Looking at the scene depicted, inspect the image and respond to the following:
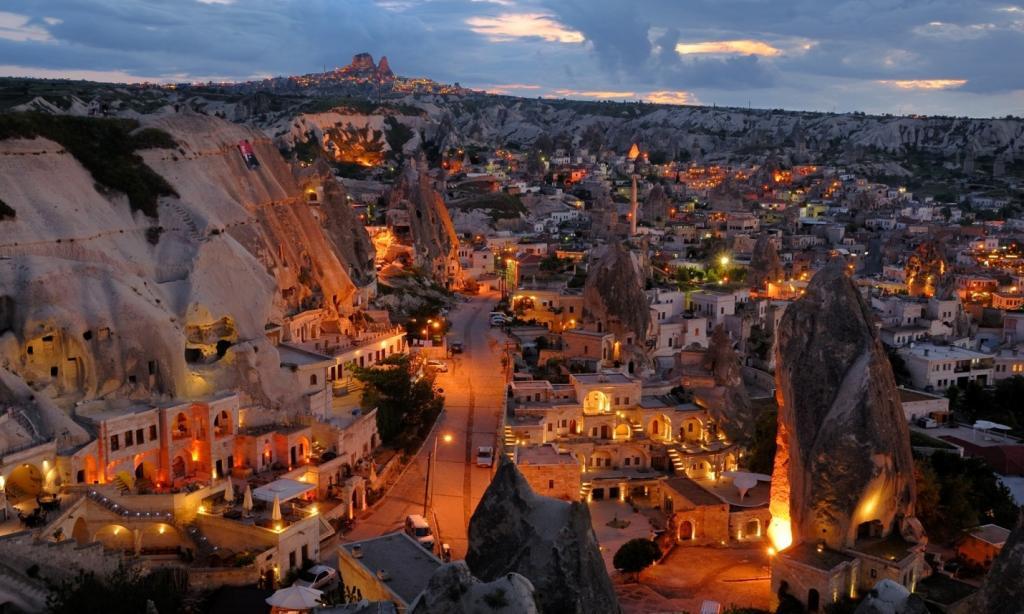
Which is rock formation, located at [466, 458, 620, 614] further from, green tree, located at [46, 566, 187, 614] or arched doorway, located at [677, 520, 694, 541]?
arched doorway, located at [677, 520, 694, 541]

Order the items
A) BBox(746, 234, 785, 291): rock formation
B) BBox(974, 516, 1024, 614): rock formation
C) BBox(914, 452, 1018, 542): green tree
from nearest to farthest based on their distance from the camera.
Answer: BBox(974, 516, 1024, 614): rock formation < BBox(914, 452, 1018, 542): green tree < BBox(746, 234, 785, 291): rock formation

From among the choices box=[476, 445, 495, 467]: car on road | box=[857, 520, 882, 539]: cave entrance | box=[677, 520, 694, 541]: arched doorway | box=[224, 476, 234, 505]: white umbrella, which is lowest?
box=[677, 520, 694, 541]: arched doorway

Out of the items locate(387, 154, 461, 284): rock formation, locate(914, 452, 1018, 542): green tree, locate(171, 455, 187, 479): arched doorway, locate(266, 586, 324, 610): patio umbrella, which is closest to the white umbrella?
locate(171, 455, 187, 479): arched doorway

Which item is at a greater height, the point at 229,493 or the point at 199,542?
the point at 229,493

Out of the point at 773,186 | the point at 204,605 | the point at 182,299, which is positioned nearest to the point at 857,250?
the point at 773,186

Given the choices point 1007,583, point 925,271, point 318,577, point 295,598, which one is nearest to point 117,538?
point 318,577

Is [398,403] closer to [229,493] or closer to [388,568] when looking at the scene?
[229,493]

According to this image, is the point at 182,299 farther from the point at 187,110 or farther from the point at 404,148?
the point at 404,148
